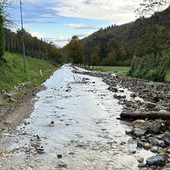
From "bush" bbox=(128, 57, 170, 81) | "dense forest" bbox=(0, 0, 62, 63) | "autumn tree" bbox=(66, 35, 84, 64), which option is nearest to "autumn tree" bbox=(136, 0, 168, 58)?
"bush" bbox=(128, 57, 170, 81)

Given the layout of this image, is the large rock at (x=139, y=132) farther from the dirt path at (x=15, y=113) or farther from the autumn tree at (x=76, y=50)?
the autumn tree at (x=76, y=50)

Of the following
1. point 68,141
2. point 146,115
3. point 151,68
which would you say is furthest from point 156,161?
point 151,68

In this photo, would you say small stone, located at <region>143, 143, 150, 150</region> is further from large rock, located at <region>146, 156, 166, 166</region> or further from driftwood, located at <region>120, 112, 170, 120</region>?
driftwood, located at <region>120, 112, 170, 120</region>

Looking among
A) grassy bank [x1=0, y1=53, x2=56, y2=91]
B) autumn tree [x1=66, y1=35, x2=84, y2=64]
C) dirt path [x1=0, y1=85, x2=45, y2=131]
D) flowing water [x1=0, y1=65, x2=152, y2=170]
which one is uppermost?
autumn tree [x1=66, y1=35, x2=84, y2=64]

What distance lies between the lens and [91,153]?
19.4 ft

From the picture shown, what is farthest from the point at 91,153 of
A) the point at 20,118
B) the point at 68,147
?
the point at 20,118

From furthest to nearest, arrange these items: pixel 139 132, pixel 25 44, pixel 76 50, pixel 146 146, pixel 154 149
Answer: pixel 76 50
pixel 25 44
pixel 139 132
pixel 146 146
pixel 154 149

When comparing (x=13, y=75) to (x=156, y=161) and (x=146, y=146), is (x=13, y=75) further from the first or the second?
(x=156, y=161)

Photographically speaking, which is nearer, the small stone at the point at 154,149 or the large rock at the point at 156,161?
the large rock at the point at 156,161

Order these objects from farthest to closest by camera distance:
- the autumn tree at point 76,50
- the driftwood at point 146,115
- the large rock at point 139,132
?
the autumn tree at point 76,50 < the driftwood at point 146,115 < the large rock at point 139,132

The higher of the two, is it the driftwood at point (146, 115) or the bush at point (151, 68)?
the bush at point (151, 68)

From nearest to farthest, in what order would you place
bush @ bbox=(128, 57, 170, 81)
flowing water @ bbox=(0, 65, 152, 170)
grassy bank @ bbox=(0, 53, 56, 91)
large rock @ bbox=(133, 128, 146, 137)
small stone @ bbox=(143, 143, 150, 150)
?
flowing water @ bbox=(0, 65, 152, 170) < small stone @ bbox=(143, 143, 150, 150) < large rock @ bbox=(133, 128, 146, 137) < grassy bank @ bbox=(0, 53, 56, 91) < bush @ bbox=(128, 57, 170, 81)

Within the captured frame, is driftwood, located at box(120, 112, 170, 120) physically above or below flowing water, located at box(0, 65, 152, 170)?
above

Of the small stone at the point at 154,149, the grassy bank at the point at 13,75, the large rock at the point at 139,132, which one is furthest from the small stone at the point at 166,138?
the grassy bank at the point at 13,75
